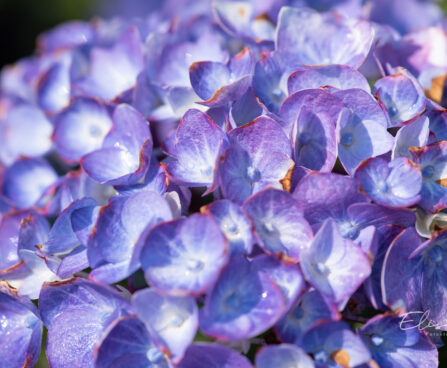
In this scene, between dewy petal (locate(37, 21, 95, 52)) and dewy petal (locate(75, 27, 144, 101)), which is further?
dewy petal (locate(37, 21, 95, 52))

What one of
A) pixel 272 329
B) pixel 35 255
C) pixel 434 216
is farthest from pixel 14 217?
pixel 434 216

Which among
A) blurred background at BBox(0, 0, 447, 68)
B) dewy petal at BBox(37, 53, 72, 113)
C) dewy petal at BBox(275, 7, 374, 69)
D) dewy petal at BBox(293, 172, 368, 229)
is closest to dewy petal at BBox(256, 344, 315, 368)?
dewy petal at BBox(293, 172, 368, 229)

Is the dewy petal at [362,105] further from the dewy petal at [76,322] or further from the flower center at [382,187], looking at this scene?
the dewy petal at [76,322]

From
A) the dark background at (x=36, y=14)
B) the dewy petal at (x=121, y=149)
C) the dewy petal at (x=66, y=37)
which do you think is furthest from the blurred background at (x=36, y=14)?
the dewy petal at (x=121, y=149)

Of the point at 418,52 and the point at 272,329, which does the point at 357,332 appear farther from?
the point at 418,52

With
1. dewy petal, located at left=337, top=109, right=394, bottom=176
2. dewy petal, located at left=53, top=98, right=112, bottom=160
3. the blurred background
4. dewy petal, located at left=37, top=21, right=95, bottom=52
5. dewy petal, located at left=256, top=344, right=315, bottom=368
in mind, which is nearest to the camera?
dewy petal, located at left=256, top=344, right=315, bottom=368

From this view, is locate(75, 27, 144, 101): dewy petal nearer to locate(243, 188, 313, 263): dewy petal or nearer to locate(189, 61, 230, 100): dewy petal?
locate(189, 61, 230, 100): dewy petal

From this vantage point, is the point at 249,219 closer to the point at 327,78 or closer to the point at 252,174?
the point at 252,174

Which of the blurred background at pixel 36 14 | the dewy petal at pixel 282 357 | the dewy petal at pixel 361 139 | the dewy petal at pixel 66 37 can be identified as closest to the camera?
the dewy petal at pixel 282 357
